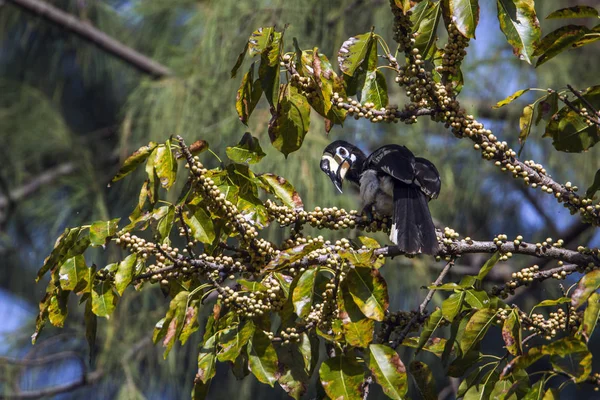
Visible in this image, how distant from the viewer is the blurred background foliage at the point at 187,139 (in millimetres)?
3146

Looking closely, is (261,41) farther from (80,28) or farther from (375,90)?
(80,28)

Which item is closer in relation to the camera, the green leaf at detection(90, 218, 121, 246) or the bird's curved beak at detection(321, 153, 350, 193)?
the green leaf at detection(90, 218, 121, 246)

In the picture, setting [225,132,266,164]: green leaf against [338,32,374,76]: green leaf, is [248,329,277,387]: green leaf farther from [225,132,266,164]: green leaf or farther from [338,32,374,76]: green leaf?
[338,32,374,76]: green leaf

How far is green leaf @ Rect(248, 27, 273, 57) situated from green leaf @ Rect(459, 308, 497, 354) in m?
0.64

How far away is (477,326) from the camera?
138 cm

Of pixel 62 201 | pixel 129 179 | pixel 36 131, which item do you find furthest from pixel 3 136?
pixel 129 179

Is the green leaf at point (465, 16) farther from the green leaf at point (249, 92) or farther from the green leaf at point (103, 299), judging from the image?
the green leaf at point (103, 299)

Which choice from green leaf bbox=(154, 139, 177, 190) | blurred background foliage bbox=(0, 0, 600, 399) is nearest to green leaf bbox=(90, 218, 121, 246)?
green leaf bbox=(154, 139, 177, 190)

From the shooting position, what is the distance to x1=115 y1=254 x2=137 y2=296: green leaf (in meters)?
1.43

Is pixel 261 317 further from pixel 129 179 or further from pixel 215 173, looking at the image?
pixel 129 179

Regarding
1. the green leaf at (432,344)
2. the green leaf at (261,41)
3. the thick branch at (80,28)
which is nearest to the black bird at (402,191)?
the green leaf at (432,344)

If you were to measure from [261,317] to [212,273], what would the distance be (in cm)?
13

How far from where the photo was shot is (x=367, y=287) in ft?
4.37

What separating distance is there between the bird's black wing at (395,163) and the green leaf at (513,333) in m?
0.71
